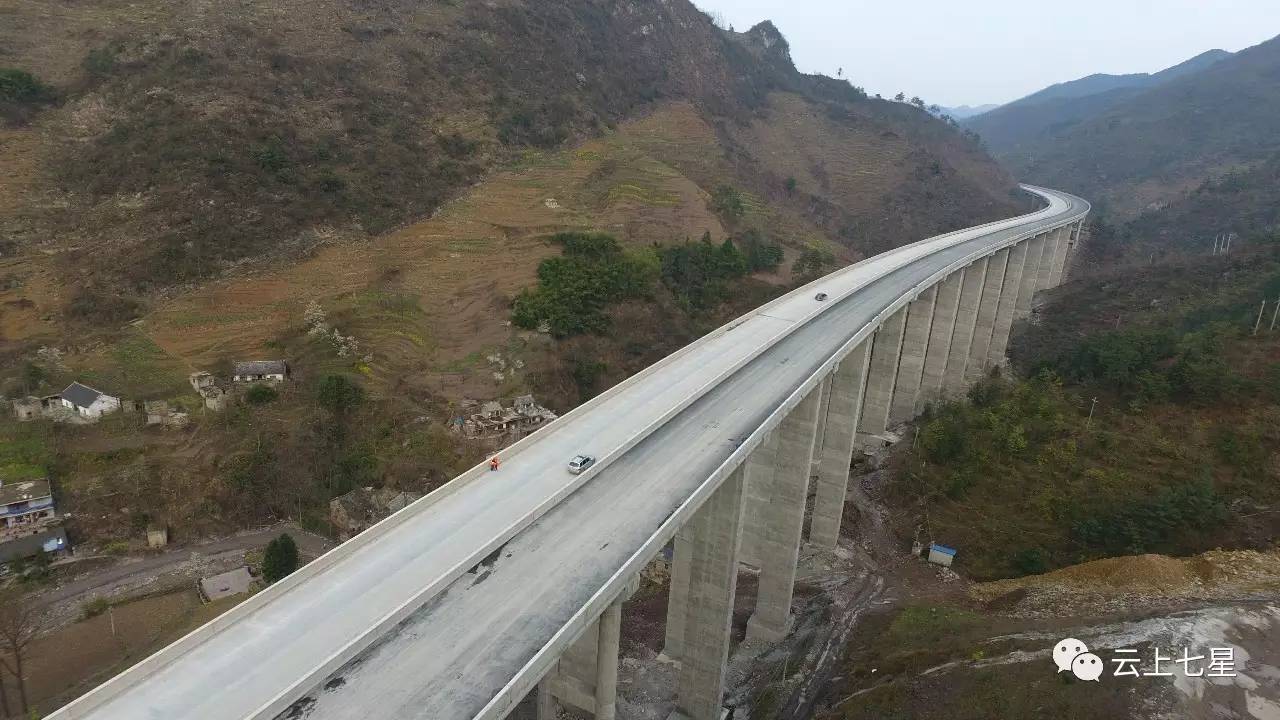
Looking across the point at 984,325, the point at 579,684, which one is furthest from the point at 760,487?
the point at 984,325

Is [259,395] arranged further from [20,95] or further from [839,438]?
[20,95]

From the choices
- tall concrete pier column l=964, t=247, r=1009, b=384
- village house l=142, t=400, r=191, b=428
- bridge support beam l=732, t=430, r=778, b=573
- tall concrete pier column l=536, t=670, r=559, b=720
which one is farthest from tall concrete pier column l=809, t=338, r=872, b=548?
village house l=142, t=400, r=191, b=428

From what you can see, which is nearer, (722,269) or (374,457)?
(374,457)

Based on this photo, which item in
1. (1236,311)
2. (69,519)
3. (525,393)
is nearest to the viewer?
(69,519)

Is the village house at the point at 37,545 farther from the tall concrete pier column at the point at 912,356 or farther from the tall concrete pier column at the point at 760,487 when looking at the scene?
the tall concrete pier column at the point at 912,356

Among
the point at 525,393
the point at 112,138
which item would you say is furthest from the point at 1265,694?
the point at 112,138

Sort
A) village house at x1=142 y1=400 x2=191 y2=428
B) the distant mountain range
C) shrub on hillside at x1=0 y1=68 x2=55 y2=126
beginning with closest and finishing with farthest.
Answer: village house at x1=142 y1=400 x2=191 y2=428, shrub on hillside at x1=0 y1=68 x2=55 y2=126, the distant mountain range

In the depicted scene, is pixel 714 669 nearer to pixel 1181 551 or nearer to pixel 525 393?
pixel 1181 551

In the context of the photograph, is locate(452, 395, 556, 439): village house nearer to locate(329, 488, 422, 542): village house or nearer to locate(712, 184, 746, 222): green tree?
locate(329, 488, 422, 542): village house
